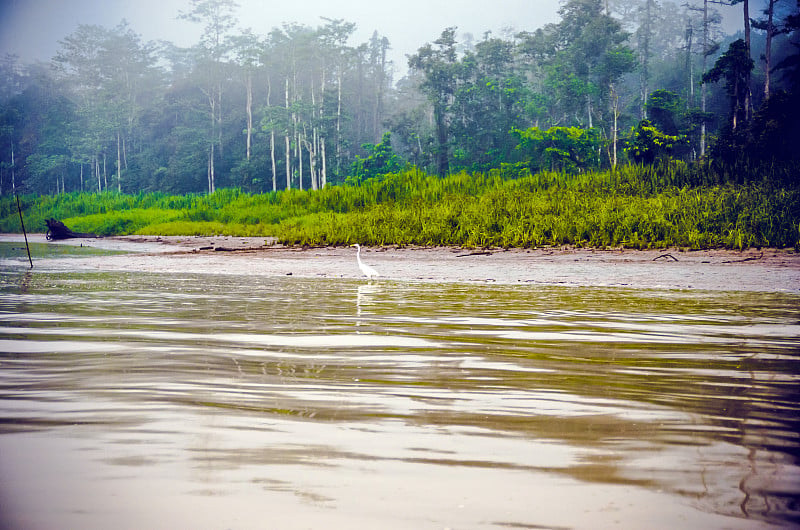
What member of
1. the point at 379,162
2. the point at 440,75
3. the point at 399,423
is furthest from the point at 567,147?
the point at 399,423

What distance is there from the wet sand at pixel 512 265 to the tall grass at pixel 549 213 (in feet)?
1.70

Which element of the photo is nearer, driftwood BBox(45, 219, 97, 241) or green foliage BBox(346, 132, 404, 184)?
driftwood BBox(45, 219, 97, 241)

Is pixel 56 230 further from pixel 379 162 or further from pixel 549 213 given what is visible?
pixel 379 162

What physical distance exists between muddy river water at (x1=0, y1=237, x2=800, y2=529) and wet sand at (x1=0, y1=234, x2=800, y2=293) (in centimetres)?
383

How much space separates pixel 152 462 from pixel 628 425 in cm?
134

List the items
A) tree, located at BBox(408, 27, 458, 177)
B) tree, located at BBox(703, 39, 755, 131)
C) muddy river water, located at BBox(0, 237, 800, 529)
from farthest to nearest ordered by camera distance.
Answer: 1. tree, located at BBox(408, 27, 458, 177)
2. tree, located at BBox(703, 39, 755, 131)
3. muddy river water, located at BBox(0, 237, 800, 529)

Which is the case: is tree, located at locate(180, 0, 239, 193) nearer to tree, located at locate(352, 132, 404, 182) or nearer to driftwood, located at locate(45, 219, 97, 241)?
tree, located at locate(352, 132, 404, 182)

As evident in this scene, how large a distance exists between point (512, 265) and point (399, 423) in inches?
338

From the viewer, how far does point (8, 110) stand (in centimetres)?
6738

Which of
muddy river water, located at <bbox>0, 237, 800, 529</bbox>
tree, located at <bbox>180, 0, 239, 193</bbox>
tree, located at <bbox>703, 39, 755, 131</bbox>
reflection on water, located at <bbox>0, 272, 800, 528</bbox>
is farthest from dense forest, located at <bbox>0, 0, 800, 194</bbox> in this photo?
reflection on water, located at <bbox>0, 272, 800, 528</bbox>

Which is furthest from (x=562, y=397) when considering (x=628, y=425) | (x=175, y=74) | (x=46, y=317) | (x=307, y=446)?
(x=175, y=74)

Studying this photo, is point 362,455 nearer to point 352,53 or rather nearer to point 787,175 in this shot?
point 787,175

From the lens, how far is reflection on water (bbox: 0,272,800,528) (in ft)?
4.26

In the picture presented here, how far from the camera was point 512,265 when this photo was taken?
1027 cm
